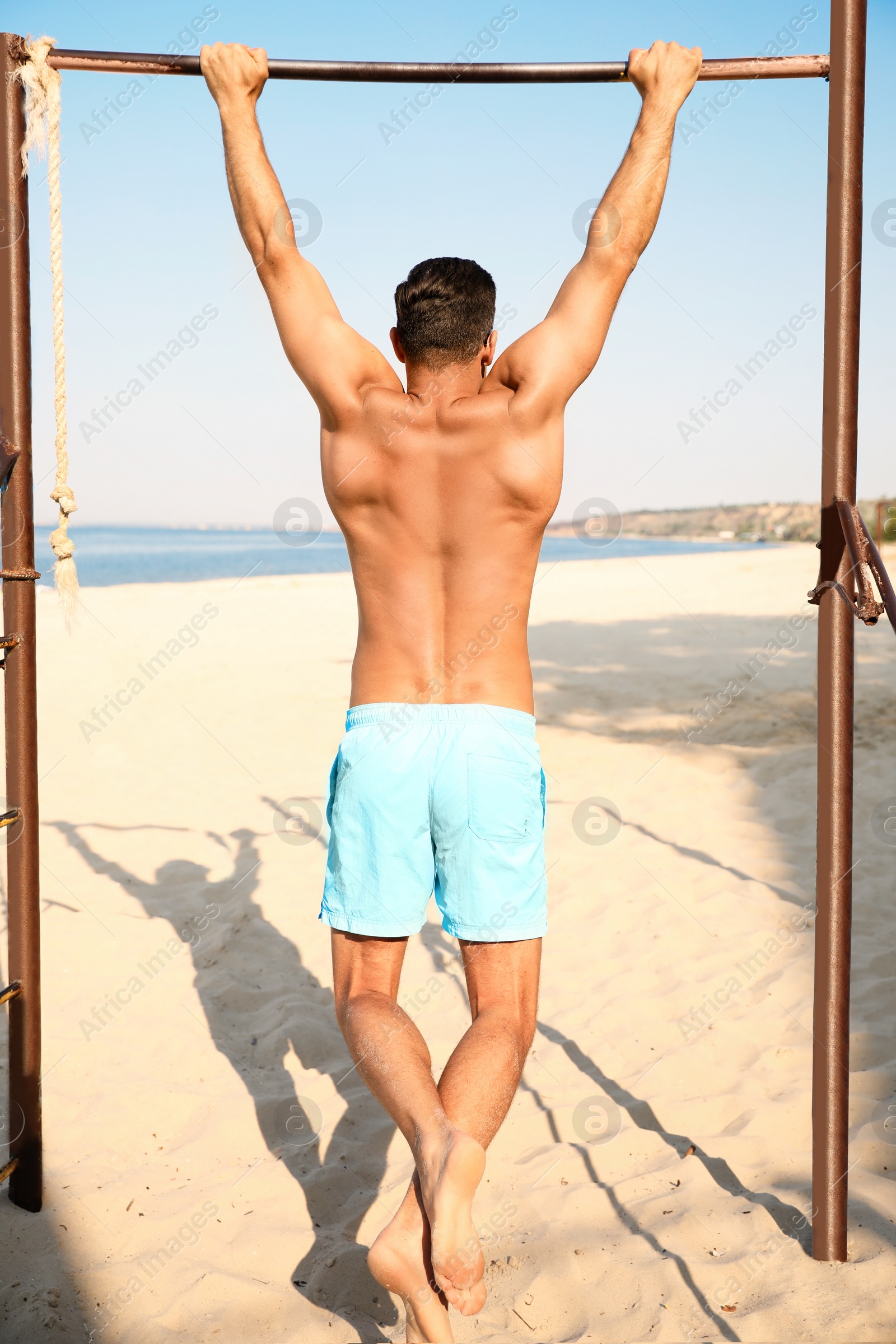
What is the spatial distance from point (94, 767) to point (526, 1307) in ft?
17.4

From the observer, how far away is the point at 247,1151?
2814mm

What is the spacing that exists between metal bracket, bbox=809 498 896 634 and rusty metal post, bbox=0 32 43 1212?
1.92 meters

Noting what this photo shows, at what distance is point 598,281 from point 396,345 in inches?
17.7

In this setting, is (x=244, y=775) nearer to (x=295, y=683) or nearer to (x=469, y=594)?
(x=295, y=683)

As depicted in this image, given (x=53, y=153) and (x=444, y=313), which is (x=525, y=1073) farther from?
(x=53, y=153)

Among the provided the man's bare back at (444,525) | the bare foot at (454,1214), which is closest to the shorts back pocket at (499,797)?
the man's bare back at (444,525)

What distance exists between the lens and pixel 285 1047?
335cm

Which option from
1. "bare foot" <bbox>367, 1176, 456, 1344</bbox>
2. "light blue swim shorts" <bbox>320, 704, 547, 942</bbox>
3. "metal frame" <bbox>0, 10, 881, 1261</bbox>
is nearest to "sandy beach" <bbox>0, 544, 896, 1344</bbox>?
"metal frame" <bbox>0, 10, 881, 1261</bbox>

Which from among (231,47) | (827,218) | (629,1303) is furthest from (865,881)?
(231,47)

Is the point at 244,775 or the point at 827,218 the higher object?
the point at 827,218

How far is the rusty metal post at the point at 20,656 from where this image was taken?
2326 mm

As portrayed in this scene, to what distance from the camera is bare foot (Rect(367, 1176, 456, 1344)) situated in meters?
1.54

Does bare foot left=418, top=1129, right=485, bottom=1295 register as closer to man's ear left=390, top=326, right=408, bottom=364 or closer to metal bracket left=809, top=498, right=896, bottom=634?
metal bracket left=809, top=498, right=896, bottom=634

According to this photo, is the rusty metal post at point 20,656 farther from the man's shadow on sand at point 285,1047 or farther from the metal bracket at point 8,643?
the man's shadow on sand at point 285,1047
